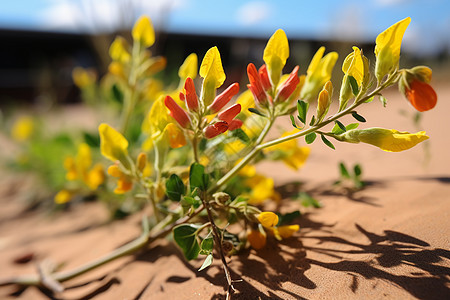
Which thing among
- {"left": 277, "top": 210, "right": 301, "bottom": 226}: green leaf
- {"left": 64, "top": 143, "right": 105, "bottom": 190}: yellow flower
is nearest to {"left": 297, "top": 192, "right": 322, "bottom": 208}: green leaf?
{"left": 277, "top": 210, "right": 301, "bottom": 226}: green leaf

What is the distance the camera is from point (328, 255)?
620mm

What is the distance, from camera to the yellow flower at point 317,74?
68cm

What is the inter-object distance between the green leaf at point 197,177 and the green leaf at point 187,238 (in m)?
0.07

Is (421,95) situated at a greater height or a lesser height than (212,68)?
lesser

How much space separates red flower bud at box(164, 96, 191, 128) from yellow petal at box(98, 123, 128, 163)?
0.52ft

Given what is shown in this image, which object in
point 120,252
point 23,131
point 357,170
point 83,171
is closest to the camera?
point 120,252

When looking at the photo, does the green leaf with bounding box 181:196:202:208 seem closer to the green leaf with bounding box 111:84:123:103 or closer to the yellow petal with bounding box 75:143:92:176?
the yellow petal with bounding box 75:143:92:176

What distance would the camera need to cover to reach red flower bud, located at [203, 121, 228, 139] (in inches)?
21.2

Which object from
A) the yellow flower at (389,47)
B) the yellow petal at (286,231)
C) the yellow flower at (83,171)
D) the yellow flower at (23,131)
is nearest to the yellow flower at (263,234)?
the yellow petal at (286,231)

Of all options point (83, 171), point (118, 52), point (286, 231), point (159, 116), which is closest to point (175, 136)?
point (159, 116)

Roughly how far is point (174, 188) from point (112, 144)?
0.17 metres

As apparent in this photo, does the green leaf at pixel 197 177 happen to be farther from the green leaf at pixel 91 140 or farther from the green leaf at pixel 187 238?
the green leaf at pixel 91 140

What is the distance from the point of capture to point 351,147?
1.67 m

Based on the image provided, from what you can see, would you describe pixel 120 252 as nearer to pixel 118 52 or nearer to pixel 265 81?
pixel 265 81
